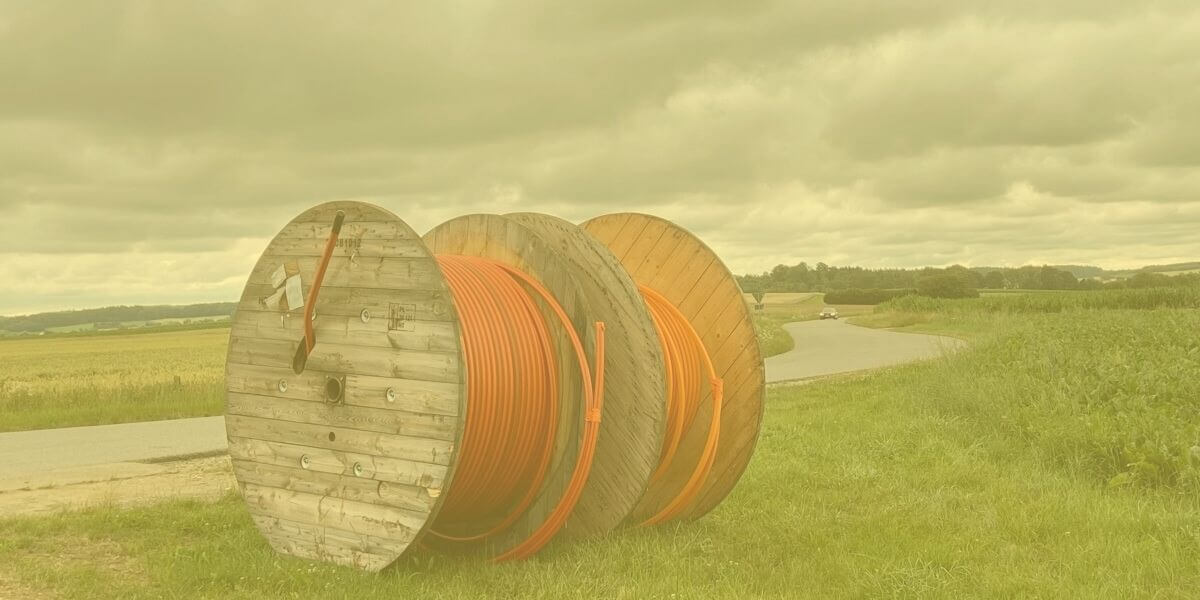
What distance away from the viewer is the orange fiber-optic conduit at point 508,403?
5.16m

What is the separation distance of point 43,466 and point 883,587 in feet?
30.4

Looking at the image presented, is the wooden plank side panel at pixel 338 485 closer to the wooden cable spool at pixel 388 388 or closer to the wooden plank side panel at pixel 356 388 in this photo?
the wooden cable spool at pixel 388 388

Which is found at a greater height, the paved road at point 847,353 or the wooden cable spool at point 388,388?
the wooden cable spool at point 388,388

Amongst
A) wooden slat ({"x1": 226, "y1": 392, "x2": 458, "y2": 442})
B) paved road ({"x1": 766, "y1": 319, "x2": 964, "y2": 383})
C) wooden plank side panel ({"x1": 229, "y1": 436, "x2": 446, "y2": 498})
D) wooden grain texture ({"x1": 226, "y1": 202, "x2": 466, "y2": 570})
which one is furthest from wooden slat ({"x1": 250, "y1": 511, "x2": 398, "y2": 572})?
paved road ({"x1": 766, "y1": 319, "x2": 964, "y2": 383})

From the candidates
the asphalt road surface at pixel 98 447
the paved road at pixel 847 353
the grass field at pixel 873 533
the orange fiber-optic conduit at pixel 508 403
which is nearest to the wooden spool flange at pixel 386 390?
the orange fiber-optic conduit at pixel 508 403

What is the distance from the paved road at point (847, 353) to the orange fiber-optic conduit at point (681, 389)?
10545mm

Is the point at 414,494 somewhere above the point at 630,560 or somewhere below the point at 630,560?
above

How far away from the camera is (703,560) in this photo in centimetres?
550

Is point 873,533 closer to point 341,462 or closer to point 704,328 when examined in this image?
point 704,328

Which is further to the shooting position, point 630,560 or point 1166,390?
point 1166,390

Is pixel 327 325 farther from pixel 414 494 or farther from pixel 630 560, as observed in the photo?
pixel 630 560

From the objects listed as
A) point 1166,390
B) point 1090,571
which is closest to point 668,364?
point 1090,571

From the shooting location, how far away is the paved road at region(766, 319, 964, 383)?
21406 millimetres

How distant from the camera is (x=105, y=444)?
12359mm
